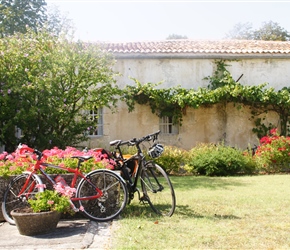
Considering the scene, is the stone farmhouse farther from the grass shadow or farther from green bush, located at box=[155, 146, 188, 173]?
the grass shadow

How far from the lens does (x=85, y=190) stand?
20.5 ft

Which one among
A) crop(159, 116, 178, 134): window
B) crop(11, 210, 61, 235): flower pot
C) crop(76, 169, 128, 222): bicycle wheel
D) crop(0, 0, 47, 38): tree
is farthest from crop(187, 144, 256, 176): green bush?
crop(0, 0, 47, 38): tree

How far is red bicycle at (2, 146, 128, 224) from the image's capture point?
20.0 ft

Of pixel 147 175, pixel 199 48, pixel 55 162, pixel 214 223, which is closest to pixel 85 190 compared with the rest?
pixel 55 162

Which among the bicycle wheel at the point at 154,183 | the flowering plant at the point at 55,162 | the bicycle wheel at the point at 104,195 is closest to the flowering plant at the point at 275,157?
the bicycle wheel at the point at 154,183

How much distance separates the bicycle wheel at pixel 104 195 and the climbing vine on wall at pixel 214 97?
9932 millimetres

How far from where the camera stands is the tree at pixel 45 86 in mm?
11719

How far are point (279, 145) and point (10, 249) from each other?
1096 centimetres

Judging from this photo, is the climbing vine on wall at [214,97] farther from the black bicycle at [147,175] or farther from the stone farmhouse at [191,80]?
the black bicycle at [147,175]

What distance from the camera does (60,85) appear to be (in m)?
12.5

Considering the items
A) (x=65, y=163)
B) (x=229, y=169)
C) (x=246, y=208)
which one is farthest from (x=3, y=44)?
(x=246, y=208)

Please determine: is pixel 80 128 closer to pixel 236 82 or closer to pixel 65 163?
pixel 65 163

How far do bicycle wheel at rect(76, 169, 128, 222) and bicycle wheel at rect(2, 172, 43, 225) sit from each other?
26.8 inches

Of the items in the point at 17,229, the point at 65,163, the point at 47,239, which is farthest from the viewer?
the point at 65,163
